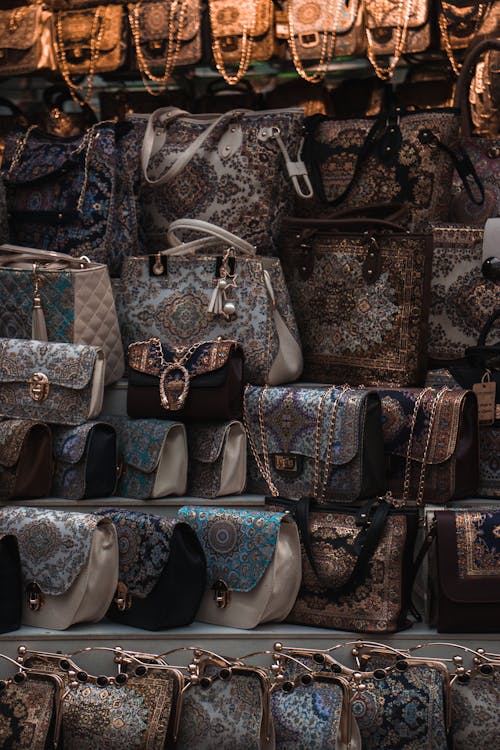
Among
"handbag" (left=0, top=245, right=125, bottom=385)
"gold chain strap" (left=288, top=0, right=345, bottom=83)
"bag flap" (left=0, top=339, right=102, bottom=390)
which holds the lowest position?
"bag flap" (left=0, top=339, right=102, bottom=390)

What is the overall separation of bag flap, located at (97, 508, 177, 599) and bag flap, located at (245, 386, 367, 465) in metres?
A: 0.48

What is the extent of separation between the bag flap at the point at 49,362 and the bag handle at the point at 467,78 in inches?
55.7

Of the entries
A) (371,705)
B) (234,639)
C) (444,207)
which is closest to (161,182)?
(444,207)

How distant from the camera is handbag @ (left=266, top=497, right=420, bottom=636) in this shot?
289cm

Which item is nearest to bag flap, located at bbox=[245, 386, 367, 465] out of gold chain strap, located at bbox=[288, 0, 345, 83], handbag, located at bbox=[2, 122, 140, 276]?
handbag, located at bbox=[2, 122, 140, 276]

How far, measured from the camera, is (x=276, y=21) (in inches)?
165

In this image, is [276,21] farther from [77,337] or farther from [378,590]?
[378,590]

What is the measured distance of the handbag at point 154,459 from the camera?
3.30 meters

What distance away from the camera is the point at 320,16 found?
4.09m

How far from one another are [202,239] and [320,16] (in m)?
1.00

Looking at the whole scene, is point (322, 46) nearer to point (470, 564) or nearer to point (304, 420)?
point (304, 420)

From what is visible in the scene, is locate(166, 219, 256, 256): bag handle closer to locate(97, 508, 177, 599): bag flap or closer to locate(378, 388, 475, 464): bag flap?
locate(378, 388, 475, 464): bag flap

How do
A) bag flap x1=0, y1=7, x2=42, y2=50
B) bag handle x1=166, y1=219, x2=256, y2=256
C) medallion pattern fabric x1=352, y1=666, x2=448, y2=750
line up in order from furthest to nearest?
bag flap x1=0, y1=7, x2=42, y2=50 → bag handle x1=166, y1=219, x2=256, y2=256 → medallion pattern fabric x1=352, y1=666, x2=448, y2=750

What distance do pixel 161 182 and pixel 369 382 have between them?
3.17ft
